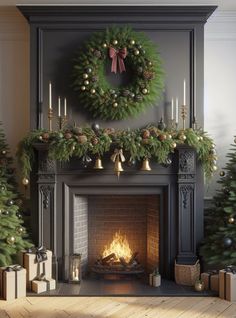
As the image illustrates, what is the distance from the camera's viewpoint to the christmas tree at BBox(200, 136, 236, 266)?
151 inches

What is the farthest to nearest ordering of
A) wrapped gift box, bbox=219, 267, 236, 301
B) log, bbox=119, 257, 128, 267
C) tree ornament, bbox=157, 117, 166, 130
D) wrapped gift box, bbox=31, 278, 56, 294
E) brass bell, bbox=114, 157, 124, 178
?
log, bbox=119, 257, 128, 267 → tree ornament, bbox=157, 117, 166, 130 → brass bell, bbox=114, 157, 124, 178 → wrapped gift box, bbox=31, 278, 56, 294 → wrapped gift box, bbox=219, 267, 236, 301

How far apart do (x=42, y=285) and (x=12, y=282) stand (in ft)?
0.92

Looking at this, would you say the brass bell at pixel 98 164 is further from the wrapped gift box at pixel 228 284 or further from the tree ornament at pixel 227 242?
the wrapped gift box at pixel 228 284

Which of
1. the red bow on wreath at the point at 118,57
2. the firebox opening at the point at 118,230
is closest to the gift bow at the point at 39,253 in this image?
the firebox opening at the point at 118,230

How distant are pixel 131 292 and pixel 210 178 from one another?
50.8 inches

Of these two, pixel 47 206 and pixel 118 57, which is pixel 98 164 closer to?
pixel 47 206

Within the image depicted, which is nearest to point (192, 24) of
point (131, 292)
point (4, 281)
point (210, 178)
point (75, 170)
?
point (210, 178)

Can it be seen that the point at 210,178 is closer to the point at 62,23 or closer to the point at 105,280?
the point at 105,280

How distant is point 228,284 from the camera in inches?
143

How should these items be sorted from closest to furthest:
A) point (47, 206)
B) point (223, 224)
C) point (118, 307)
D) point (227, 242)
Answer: point (118, 307)
point (227, 242)
point (223, 224)
point (47, 206)

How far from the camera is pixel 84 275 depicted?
14.1 ft

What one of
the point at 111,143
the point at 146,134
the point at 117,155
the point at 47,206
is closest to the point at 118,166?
the point at 117,155

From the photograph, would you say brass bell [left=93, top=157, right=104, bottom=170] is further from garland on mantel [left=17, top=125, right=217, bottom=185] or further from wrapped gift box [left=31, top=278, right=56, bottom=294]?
wrapped gift box [left=31, top=278, right=56, bottom=294]

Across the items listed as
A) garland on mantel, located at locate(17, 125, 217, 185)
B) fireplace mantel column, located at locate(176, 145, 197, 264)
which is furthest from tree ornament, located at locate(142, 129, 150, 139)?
fireplace mantel column, located at locate(176, 145, 197, 264)
